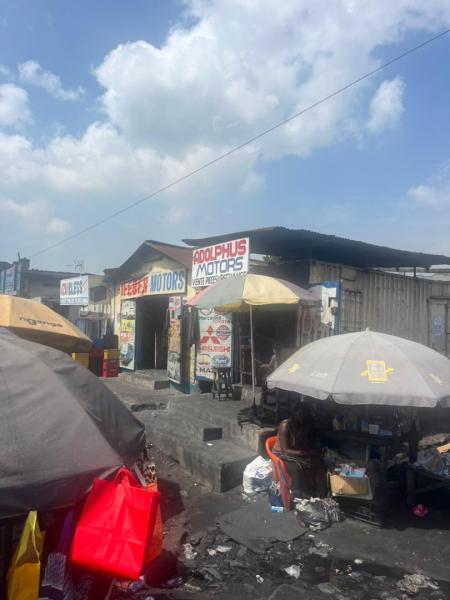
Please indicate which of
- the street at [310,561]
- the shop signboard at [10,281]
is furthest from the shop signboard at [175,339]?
the shop signboard at [10,281]

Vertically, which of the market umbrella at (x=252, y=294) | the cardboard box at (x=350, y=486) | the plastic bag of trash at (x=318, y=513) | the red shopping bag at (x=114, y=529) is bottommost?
the plastic bag of trash at (x=318, y=513)

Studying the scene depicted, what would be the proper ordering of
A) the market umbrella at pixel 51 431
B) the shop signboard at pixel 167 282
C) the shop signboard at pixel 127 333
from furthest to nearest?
1. the shop signboard at pixel 127 333
2. the shop signboard at pixel 167 282
3. the market umbrella at pixel 51 431

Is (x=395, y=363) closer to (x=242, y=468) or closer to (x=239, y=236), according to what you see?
(x=242, y=468)

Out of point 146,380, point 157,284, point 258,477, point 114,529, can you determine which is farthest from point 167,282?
point 114,529

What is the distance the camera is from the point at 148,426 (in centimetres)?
822

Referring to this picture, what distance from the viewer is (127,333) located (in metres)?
15.1

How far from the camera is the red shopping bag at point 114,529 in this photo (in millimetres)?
2750

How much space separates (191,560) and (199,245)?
A: 25.9ft

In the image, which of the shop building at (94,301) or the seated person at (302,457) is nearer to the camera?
the seated person at (302,457)

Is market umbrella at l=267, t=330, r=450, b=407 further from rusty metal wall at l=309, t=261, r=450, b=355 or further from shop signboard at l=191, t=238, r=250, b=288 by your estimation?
rusty metal wall at l=309, t=261, r=450, b=355

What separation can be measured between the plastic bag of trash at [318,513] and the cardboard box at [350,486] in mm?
217

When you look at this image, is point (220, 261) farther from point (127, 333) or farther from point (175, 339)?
point (127, 333)

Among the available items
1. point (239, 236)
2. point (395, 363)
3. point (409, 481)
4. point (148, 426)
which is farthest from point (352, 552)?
point (239, 236)

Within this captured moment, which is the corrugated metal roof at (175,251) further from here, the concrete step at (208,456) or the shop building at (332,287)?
the concrete step at (208,456)
